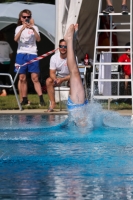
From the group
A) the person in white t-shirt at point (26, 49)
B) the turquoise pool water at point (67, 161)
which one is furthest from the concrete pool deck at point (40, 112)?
the turquoise pool water at point (67, 161)

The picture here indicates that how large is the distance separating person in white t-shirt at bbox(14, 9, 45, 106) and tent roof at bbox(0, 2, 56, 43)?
4.24 m

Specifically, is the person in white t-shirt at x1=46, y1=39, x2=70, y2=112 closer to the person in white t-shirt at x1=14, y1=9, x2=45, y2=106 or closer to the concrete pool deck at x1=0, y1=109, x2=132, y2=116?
the concrete pool deck at x1=0, y1=109, x2=132, y2=116

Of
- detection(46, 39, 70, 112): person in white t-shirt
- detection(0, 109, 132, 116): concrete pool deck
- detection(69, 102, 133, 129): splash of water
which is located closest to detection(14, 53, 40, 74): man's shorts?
detection(46, 39, 70, 112): person in white t-shirt

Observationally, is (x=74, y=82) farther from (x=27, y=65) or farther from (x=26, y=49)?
(x=26, y=49)

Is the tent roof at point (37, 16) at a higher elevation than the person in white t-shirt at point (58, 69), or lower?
higher

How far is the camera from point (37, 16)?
62.2 ft

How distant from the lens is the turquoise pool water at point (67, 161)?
463 centimetres

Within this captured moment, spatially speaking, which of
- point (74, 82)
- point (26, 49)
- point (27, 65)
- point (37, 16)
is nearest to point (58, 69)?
point (27, 65)

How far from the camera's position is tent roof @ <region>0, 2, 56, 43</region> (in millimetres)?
18145

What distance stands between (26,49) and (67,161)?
7758mm

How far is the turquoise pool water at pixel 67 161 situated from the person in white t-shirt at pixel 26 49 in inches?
146

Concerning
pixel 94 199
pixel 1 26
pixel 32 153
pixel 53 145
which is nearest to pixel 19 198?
pixel 94 199

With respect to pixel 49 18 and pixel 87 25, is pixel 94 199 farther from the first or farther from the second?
pixel 49 18

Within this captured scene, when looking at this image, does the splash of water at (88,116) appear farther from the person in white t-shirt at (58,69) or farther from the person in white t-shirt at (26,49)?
the person in white t-shirt at (26,49)
